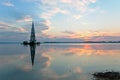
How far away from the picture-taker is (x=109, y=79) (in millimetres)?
25328

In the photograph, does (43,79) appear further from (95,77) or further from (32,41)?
(32,41)

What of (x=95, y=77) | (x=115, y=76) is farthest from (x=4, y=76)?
(x=115, y=76)

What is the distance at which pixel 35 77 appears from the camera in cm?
2753

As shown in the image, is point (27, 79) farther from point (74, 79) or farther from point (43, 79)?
point (74, 79)

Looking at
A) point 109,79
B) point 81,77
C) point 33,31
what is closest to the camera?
point 109,79

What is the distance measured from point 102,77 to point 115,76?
59.3 inches

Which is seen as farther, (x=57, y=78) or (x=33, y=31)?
(x=33, y=31)

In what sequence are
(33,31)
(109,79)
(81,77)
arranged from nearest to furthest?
1. (109,79)
2. (81,77)
3. (33,31)

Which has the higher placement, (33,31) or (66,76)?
(33,31)

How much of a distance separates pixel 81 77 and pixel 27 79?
6.37m

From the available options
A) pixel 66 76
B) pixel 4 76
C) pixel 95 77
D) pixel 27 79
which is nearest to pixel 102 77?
pixel 95 77

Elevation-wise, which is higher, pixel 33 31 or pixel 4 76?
pixel 33 31

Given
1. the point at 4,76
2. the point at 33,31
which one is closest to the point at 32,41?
A: the point at 33,31

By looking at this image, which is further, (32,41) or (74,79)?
(32,41)
